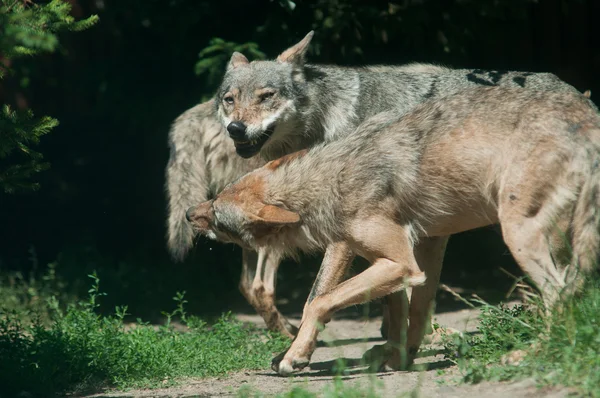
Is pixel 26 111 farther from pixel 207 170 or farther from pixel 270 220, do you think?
pixel 207 170

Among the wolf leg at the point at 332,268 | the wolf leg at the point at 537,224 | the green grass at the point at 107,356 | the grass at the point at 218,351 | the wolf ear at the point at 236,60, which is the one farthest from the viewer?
the wolf ear at the point at 236,60

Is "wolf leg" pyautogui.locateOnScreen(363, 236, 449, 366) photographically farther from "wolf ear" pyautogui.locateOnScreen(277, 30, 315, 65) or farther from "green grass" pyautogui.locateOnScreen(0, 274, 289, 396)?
"wolf ear" pyautogui.locateOnScreen(277, 30, 315, 65)

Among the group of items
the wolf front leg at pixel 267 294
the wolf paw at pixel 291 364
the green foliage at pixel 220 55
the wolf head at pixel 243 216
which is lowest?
the wolf front leg at pixel 267 294

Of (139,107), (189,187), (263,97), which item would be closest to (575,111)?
(263,97)

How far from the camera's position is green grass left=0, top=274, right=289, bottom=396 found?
5306mm

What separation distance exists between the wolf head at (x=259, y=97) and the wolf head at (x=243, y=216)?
1.16 meters

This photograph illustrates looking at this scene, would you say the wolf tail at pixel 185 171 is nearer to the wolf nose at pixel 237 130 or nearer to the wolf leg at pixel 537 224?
the wolf nose at pixel 237 130

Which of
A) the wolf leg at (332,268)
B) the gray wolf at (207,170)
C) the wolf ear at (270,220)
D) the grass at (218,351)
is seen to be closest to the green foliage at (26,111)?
the grass at (218,351)

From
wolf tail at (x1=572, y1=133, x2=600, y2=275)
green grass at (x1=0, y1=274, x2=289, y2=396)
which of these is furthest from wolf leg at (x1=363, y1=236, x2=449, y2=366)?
wolf tail at (x1=572, y1=133, x2=600, y2=275)

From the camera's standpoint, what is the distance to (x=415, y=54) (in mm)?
9117

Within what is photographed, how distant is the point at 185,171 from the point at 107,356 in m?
2.03

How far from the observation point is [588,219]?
4926mm

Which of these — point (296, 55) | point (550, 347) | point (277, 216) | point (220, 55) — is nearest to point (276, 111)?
point (296, 55)

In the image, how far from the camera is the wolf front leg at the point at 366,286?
16.9 ft
